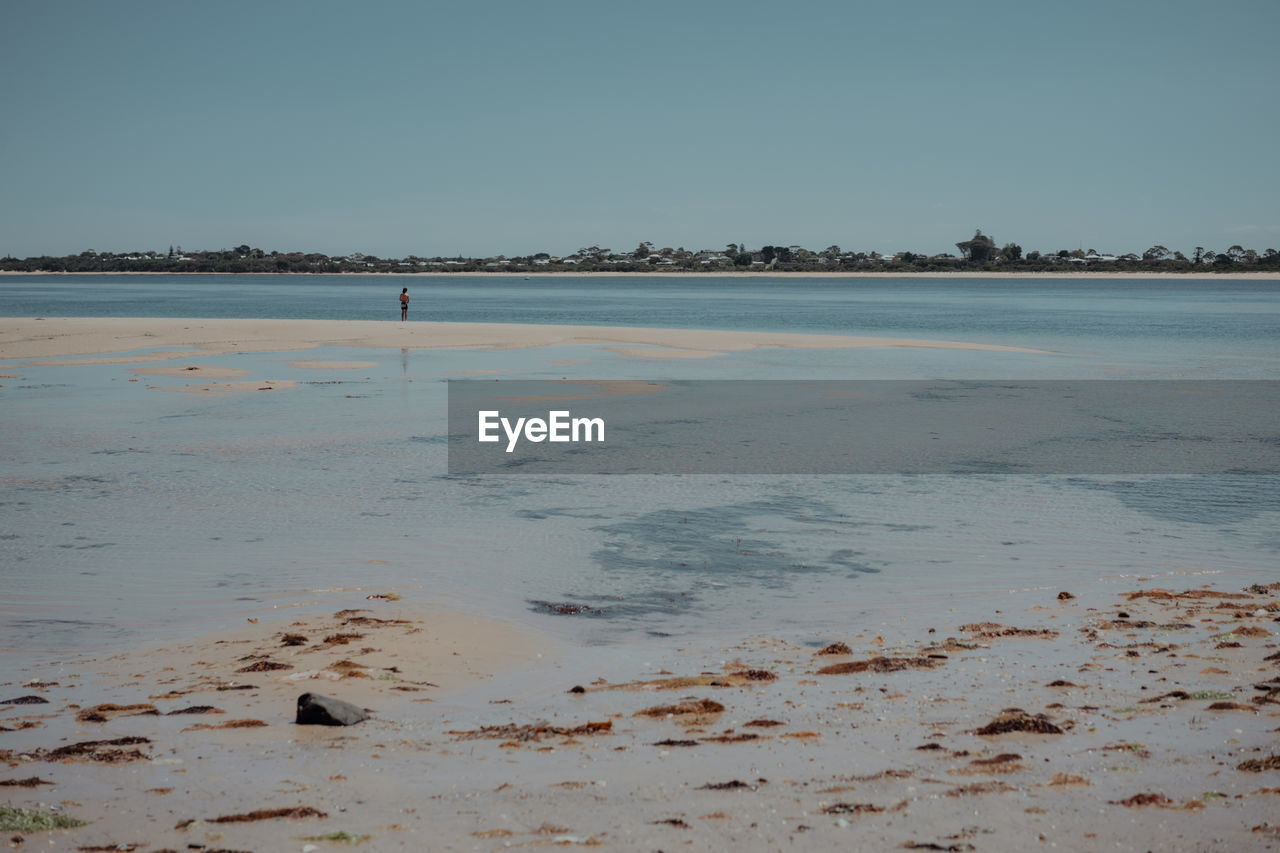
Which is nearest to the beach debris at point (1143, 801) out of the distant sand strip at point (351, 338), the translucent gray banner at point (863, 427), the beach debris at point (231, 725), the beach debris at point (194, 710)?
the beach debris at point (231, 725)

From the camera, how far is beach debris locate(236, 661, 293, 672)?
24.2ft

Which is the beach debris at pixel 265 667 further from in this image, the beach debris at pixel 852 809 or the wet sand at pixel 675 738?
the beach debris at pixel 852 809

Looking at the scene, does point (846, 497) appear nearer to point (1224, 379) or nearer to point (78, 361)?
point (1224, 379)

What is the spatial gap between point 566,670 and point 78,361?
2921 cm

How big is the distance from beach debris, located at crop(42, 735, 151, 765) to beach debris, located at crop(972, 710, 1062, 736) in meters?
4.53

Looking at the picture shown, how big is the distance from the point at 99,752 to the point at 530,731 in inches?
90.2

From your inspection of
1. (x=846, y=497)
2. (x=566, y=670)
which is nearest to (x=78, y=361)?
Answer: (x=846, y=497)

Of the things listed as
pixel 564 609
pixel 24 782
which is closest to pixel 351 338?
pixel 564 609

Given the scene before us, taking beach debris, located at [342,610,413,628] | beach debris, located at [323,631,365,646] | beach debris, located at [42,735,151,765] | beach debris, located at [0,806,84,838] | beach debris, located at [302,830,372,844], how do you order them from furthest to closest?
beach debris, located at [342,610,413,628]
beach debris, located at [323,631,365,646]
beach debris, located at [42,735,151,765]
beach debris, located at [0,806,84,838]
beach debris, located at [302,830,372,844]

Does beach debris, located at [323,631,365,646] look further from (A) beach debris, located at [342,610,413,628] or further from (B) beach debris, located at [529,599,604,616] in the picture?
(B) beach debris, located at [529,599,604,616]

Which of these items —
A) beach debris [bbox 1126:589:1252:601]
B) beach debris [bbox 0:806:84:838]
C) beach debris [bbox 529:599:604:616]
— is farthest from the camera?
beach debris [bbox 1126:589:1252:601]

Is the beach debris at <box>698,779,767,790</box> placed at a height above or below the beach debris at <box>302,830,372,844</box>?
below
